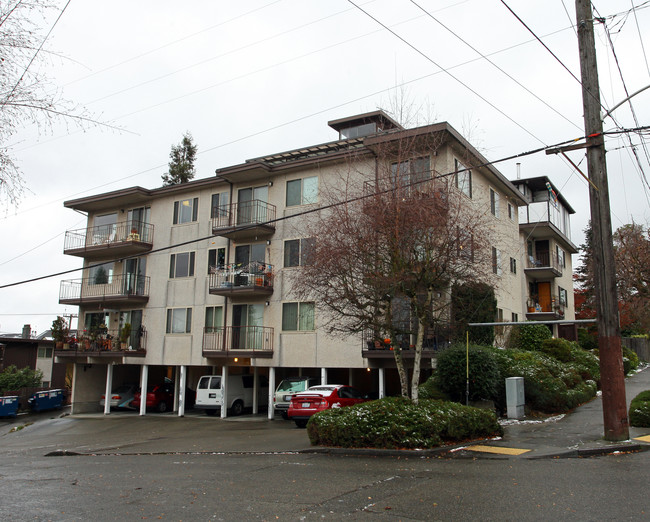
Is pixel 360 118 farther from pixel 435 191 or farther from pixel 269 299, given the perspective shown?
pixel 435 191

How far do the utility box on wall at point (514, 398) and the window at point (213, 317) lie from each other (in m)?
14.2

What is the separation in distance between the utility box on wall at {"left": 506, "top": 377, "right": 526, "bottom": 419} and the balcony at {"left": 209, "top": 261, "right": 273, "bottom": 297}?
1141 centimetres

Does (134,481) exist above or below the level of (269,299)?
below

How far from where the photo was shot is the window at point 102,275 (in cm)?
3225

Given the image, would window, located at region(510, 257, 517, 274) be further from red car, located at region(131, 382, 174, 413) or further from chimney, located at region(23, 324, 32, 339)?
chimney, located at region(23, 324, 32, 339)

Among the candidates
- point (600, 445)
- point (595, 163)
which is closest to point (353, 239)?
point (595, 163)

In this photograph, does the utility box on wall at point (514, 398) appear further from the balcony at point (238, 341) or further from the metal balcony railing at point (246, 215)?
the metal balcony railing at point (246, 215)

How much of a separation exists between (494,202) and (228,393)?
15395 mm

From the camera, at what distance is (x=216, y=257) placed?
28.5 m

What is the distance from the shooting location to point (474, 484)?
29.6 feet

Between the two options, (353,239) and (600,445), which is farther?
(353,239)

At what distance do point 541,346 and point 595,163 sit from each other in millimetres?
15894

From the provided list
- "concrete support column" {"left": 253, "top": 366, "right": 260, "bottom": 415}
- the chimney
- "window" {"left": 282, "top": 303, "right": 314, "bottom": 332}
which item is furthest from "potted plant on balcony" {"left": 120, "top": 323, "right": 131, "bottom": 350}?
the chimney

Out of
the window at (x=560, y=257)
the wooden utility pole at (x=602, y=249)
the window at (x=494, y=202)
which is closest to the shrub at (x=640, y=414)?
the wooden utility pole at (x=602, y=249)
